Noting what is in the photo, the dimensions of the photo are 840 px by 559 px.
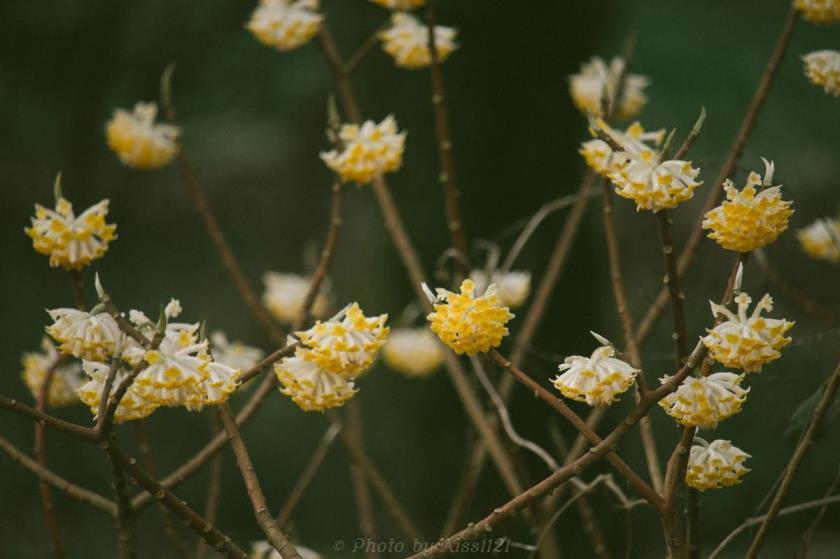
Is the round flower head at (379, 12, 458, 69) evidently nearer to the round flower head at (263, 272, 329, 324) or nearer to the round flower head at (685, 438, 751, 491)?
the round flower head at (263, 272, 329, 324)

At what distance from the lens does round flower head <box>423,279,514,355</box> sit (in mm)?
780

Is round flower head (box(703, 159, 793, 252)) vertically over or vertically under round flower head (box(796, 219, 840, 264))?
over

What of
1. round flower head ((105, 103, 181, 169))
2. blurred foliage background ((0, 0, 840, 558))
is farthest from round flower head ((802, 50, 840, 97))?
round flower head ((105, 103, 181, 169))

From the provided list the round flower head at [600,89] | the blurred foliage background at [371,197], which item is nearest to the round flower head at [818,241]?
the round flower head at [600,89]

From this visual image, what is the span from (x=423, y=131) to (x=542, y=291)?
21.3 inches

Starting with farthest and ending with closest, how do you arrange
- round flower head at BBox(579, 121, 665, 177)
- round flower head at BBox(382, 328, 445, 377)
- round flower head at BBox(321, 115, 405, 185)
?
round flower head at BBox(382, 328, 445, 377) → round flower head at BBox(321, 115, 405, 185) → round flower head at BBox(579, 121, 665, 177)

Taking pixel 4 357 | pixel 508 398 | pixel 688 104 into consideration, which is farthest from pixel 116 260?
pixel 508 398

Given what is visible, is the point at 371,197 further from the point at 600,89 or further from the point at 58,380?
the point at 58,380

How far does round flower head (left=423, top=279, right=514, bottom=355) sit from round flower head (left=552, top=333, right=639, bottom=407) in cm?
6

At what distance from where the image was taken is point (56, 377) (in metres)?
1.25

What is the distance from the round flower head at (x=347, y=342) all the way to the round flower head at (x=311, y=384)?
0.02m

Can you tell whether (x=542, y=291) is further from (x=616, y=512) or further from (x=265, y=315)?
(x=616, y=512)

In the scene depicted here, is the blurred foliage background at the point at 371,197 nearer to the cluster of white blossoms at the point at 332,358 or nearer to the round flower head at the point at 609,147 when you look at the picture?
the round flower head at the point at 609,147

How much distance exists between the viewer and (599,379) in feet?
2.53
